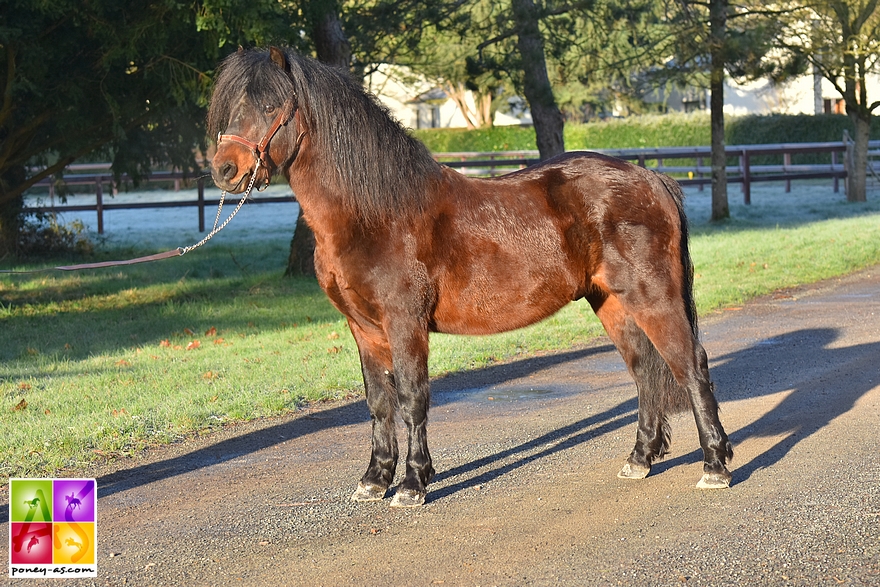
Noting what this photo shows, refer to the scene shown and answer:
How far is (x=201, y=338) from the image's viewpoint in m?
10.9

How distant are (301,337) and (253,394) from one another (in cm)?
279

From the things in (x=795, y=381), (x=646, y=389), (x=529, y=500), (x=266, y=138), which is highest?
(x=266, y=138)

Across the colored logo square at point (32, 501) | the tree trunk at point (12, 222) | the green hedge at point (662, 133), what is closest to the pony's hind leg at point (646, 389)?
the colored logo square at point (32, 501)

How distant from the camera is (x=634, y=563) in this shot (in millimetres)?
4203

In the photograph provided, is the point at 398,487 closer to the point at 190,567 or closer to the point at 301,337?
the point at 190,567

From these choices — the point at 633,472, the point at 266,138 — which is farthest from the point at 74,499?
the point at 633,472

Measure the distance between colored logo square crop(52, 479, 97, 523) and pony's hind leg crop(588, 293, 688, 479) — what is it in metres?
2.89

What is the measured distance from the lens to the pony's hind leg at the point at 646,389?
18.5 feet

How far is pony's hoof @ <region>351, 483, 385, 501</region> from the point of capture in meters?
5.28

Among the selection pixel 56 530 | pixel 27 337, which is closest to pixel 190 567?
pixel 56 530

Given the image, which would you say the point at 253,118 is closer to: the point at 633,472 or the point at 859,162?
the point at 633,472

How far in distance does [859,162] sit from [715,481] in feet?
72.5

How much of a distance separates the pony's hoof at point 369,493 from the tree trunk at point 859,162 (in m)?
22.6

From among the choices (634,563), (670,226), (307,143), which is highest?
(307,143)
